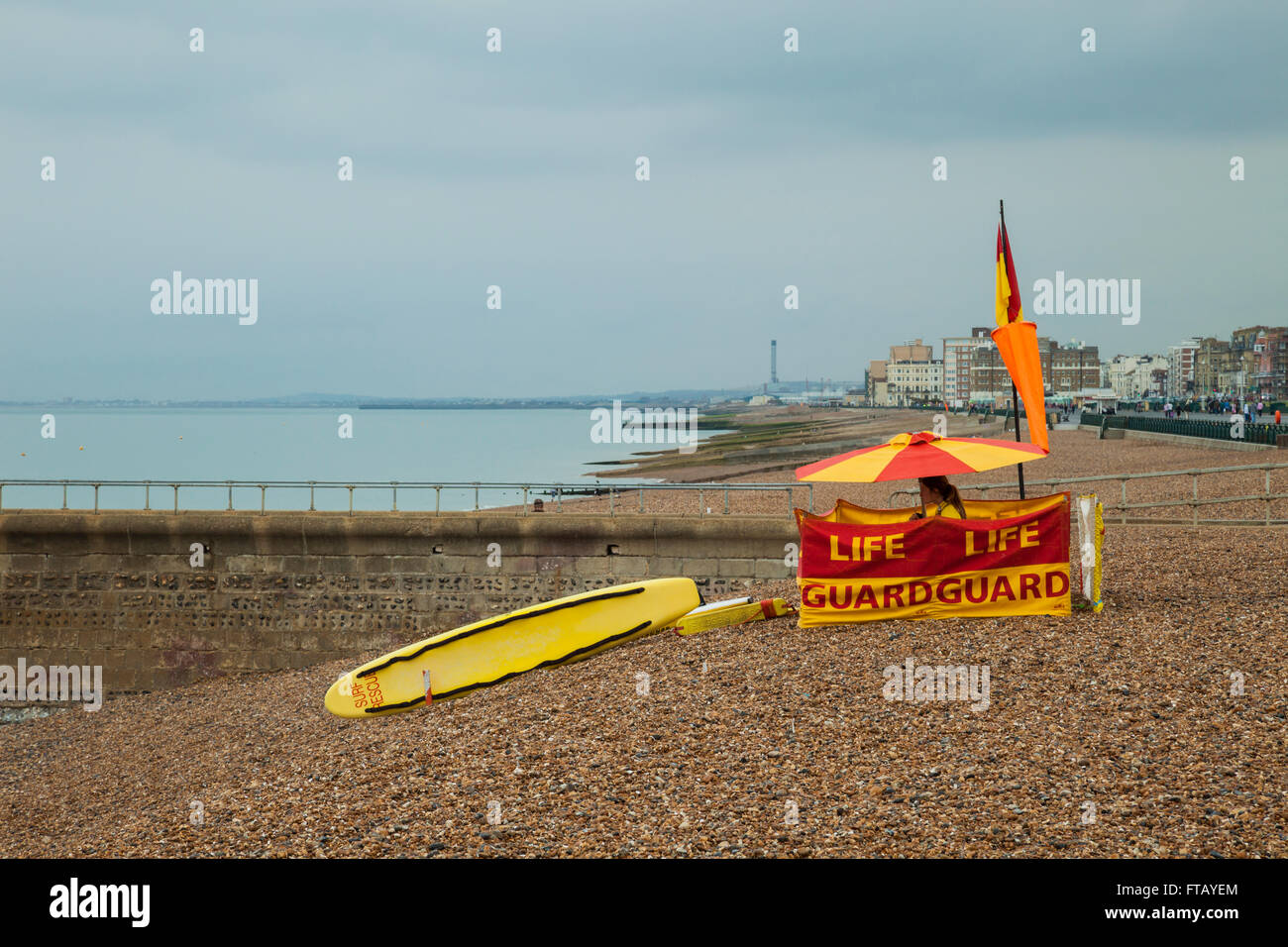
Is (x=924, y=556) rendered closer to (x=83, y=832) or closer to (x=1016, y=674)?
(x=1016, y=674)

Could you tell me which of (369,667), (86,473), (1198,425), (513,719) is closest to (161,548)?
(369,667)

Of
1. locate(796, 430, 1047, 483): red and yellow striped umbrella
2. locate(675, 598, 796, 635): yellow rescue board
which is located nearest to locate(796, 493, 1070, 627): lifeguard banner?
locate(796, 430, 1047, 483): red and yellow striped umbrella

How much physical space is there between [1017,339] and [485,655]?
7091 mm

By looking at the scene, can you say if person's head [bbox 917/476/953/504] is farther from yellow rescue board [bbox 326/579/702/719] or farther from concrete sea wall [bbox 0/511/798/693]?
concrete sea wall [bbox 0/511/798/693]

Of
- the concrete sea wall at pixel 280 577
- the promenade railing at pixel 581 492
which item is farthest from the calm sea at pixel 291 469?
the concrete sea wall at pixel 280 577

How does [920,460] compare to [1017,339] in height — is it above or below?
below

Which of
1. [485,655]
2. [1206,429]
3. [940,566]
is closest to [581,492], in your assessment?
[485,655]

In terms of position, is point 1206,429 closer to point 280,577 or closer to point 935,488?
point 280,577

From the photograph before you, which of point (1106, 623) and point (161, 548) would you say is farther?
point (161, 548)

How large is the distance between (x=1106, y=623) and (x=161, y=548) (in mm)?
17024

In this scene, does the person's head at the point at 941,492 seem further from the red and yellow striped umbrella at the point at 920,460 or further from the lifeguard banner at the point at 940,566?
the red and yellow striped umbrella at the point at 920,460

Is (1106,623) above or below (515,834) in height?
above

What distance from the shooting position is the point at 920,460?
38.2ft
